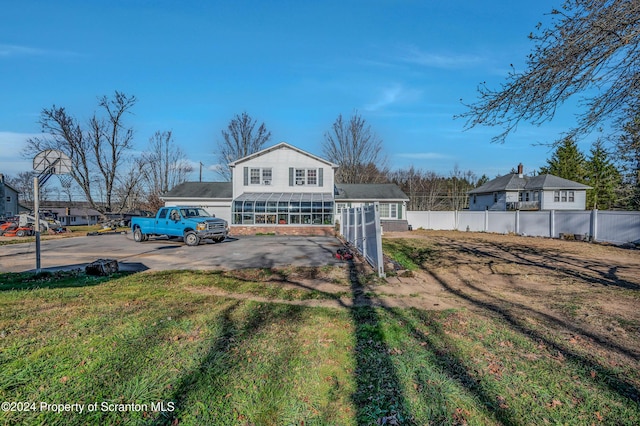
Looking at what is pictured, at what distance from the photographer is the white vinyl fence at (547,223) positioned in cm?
1683

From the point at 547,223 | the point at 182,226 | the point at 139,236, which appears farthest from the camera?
the point at 547,223

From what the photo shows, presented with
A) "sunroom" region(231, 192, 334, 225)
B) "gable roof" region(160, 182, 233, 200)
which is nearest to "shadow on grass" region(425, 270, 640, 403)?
"sunroom" region(231, 192, 334, 225)

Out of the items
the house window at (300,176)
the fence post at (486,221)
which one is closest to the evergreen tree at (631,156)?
the fence post at (486,221)

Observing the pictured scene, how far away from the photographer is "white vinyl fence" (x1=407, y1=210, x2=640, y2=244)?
16.8m

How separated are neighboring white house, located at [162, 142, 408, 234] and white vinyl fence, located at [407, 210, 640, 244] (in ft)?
17.7

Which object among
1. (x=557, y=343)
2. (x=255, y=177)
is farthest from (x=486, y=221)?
(x=557, y=343)

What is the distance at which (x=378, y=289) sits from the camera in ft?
23.9

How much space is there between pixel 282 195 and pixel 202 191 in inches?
333

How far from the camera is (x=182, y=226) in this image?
1669cm

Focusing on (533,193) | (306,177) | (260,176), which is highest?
(260,176)

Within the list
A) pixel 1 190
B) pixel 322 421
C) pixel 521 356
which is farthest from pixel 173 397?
pixel 1 190

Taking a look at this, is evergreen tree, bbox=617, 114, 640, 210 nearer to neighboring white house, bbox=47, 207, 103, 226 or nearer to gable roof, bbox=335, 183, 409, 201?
gable roof, bbox=335, 183, 409, 201

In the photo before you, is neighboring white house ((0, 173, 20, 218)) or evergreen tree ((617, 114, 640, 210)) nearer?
evergreen tree ((617, 114, 640, 210))

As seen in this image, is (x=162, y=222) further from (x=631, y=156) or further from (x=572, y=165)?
(x=572, y=165)
